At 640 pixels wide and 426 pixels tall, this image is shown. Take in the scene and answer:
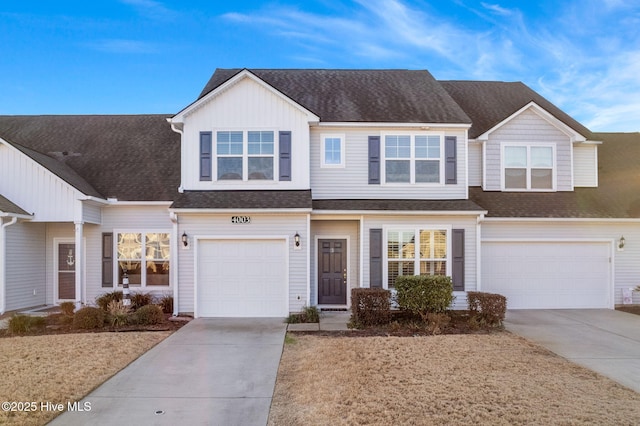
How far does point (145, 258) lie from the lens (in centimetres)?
1305

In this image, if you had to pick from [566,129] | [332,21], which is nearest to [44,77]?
[332,21]

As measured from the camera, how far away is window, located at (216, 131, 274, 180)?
11906 millimetres

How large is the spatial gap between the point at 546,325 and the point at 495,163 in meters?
5.49

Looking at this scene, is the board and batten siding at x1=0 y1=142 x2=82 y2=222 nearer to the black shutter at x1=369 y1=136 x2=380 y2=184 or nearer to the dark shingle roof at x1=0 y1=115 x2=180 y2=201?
the dark shingle roof at x1=0 y1=115 x2=180 y2=201

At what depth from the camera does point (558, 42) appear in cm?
1628

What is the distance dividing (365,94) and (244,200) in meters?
6.10

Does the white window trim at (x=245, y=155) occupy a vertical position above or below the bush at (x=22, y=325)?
above

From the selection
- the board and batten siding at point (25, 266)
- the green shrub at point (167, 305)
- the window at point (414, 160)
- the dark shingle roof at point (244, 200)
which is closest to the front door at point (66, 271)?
the board and batten siding at point (25, 266)

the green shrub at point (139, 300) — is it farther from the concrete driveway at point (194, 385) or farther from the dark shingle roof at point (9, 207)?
the dark shingle roof at point (9, 207)

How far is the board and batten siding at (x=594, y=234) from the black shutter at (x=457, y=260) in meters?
1.25

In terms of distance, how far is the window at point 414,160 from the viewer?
12500 mm

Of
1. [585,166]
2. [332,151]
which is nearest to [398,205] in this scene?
[332,151]

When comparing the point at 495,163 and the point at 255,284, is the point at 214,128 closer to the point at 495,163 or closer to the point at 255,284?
the point at 255,284

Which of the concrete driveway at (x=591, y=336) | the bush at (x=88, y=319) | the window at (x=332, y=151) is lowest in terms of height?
the concrete driveway at (x=591, y=336)
